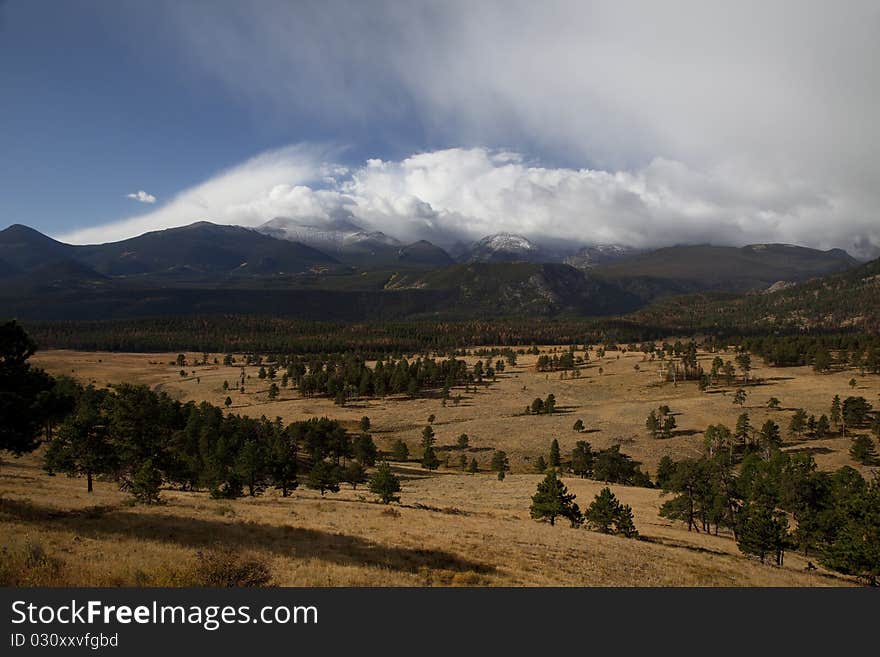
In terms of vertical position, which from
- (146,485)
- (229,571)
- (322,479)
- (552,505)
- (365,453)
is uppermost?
(229,571)

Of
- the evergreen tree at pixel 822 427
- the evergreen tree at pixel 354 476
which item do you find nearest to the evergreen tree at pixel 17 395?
the evergreen tree at pixel 354 476

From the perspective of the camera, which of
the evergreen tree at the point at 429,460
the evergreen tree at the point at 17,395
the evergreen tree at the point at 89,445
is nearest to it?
the evergreen tree at the point at 17,395

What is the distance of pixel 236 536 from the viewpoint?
83.0 ft

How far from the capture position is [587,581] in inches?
957

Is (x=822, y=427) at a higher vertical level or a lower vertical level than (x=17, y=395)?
lower

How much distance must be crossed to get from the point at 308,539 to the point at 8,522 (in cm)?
1433

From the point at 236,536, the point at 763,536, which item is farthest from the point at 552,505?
the point at 236,536

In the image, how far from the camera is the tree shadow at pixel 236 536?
74.9 feet

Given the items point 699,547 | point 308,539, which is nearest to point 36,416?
point 308,539

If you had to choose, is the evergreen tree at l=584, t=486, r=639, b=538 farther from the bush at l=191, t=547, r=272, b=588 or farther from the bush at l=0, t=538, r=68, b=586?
the bush at l=0, t=538, r=68, b=586

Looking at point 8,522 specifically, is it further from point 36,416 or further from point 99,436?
point 99,436

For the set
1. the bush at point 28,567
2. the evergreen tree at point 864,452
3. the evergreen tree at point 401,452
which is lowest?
the evergreen tree at point 401,452

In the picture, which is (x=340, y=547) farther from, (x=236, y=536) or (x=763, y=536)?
(x=763, y=536)

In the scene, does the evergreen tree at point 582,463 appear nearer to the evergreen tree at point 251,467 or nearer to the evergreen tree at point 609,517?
the evergreen tree at point 609,517
